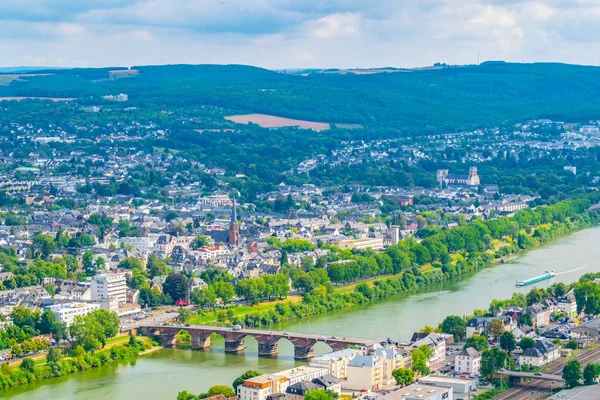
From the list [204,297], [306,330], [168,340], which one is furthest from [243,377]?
[204,297]

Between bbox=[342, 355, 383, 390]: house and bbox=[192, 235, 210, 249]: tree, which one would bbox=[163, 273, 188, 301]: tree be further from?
bbox=[342, 355, 383, 390]: house

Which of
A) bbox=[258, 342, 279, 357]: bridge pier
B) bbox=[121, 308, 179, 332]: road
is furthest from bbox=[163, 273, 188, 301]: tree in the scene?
bbox=[258, 342, 279, 357]: bridge pier

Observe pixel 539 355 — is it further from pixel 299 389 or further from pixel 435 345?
pixel 299 389

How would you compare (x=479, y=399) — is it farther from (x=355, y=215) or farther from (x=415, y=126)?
(x=415, y=126)

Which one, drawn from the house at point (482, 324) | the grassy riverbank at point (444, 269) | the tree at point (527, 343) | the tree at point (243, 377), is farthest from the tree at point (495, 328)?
the tree at point (243, 377)

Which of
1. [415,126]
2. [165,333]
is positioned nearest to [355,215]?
[165,333]

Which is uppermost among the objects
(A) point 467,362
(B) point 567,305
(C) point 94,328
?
(A) point 467,362
